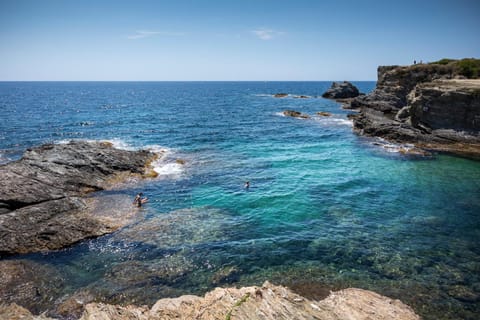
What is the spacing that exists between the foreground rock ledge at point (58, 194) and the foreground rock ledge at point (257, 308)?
9.07m

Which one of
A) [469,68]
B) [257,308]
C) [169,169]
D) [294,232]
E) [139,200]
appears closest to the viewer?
[257,308]

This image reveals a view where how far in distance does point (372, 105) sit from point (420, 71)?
652 inches

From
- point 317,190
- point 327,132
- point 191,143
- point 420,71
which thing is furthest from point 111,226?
point 420,71

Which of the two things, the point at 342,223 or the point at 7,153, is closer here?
the point at 342,223

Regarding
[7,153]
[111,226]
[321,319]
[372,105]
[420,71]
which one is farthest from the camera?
[372,105]

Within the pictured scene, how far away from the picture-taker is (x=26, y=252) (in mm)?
20656

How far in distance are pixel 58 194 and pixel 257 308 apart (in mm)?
24576

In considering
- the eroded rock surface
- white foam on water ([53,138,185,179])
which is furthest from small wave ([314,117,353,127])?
the eroded rock surface

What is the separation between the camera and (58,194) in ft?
91.4

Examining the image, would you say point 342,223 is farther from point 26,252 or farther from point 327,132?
point 327,132

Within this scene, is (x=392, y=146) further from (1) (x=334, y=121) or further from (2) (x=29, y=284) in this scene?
(2) (x=29, y=284)

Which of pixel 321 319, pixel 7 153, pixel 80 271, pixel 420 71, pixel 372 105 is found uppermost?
pixel 420 71

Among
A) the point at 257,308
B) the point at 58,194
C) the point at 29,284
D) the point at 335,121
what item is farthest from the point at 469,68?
the point at 29,284

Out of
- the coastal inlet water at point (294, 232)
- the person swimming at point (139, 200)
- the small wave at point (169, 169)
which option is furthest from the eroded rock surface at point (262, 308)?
the small wave at point (169, 169)
